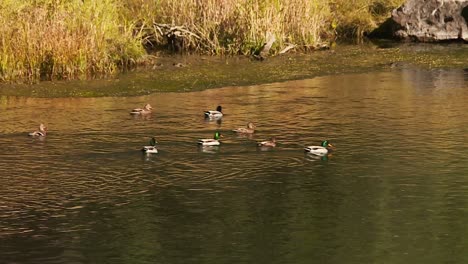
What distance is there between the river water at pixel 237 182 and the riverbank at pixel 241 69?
1536 mm

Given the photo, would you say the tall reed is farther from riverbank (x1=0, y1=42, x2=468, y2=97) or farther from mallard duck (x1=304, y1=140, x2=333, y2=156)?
mallard duck (x1=304, y1=140, x2=333, y2=156)

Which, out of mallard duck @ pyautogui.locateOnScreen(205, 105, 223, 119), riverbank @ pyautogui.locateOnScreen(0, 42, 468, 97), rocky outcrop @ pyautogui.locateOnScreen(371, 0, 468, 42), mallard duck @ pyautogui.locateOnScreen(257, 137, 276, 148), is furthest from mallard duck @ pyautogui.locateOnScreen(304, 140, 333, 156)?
rocky outcrop @ pyautogui.locateOnScreen(371, 0, 468, 42)

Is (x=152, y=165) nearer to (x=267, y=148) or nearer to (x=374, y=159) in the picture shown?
(x=267, y=148)

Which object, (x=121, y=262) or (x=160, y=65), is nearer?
(x=121, y=262)

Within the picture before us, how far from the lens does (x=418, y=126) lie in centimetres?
2745

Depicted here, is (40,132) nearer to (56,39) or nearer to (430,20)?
(56,39)

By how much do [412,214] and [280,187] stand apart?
3276 mm

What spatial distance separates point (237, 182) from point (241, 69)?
17.5 metres

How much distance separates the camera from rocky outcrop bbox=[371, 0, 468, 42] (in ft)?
155

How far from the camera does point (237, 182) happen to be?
21328 mm

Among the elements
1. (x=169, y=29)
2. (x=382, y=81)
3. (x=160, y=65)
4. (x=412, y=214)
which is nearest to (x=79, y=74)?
(x=160, y=65)

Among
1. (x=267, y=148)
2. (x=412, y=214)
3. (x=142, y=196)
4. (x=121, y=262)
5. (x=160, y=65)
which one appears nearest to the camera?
(x=121, y=262)

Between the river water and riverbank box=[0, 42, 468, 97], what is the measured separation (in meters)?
1.54

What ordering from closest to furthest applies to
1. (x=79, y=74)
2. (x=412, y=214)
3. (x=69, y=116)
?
1. (x=412, y=214)
2. (x=69, y=116)
3. (x=79, y=74)
